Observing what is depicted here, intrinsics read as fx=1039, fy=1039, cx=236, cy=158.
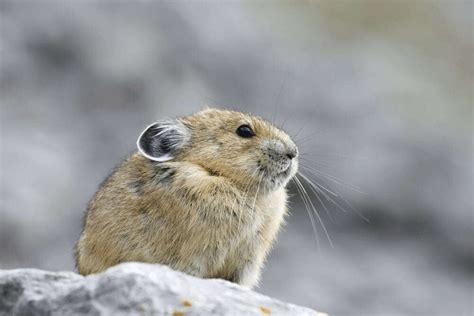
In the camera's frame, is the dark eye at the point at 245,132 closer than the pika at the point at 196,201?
No

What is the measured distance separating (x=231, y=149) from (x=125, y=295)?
118 inches

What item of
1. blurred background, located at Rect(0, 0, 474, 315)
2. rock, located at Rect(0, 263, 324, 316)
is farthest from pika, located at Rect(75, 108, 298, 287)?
blurred background, located at Rect(0, 0, 474, 315)

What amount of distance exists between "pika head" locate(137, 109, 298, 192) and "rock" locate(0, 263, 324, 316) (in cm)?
207

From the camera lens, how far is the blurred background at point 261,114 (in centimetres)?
1880

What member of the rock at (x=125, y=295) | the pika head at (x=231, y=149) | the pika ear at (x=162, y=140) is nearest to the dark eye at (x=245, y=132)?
the pika head at (x=231, y=149)

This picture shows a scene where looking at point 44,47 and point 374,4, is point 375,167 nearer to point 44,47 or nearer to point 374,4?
point 44,47

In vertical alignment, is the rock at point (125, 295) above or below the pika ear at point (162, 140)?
below

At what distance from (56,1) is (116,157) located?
3993mm

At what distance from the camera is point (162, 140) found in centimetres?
919

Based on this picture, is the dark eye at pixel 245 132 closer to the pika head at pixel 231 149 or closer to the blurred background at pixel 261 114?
the pika head at pixel 231 149

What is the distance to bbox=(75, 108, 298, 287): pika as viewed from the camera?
852cm

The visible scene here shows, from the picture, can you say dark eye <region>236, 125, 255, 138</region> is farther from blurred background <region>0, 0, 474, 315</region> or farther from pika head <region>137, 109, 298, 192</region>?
blurred background <region>0, 0, 474, 315</region>

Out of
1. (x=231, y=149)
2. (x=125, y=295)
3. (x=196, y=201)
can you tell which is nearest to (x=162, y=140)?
(x=231, y=149)

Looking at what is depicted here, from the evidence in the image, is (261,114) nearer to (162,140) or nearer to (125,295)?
(162,140)
